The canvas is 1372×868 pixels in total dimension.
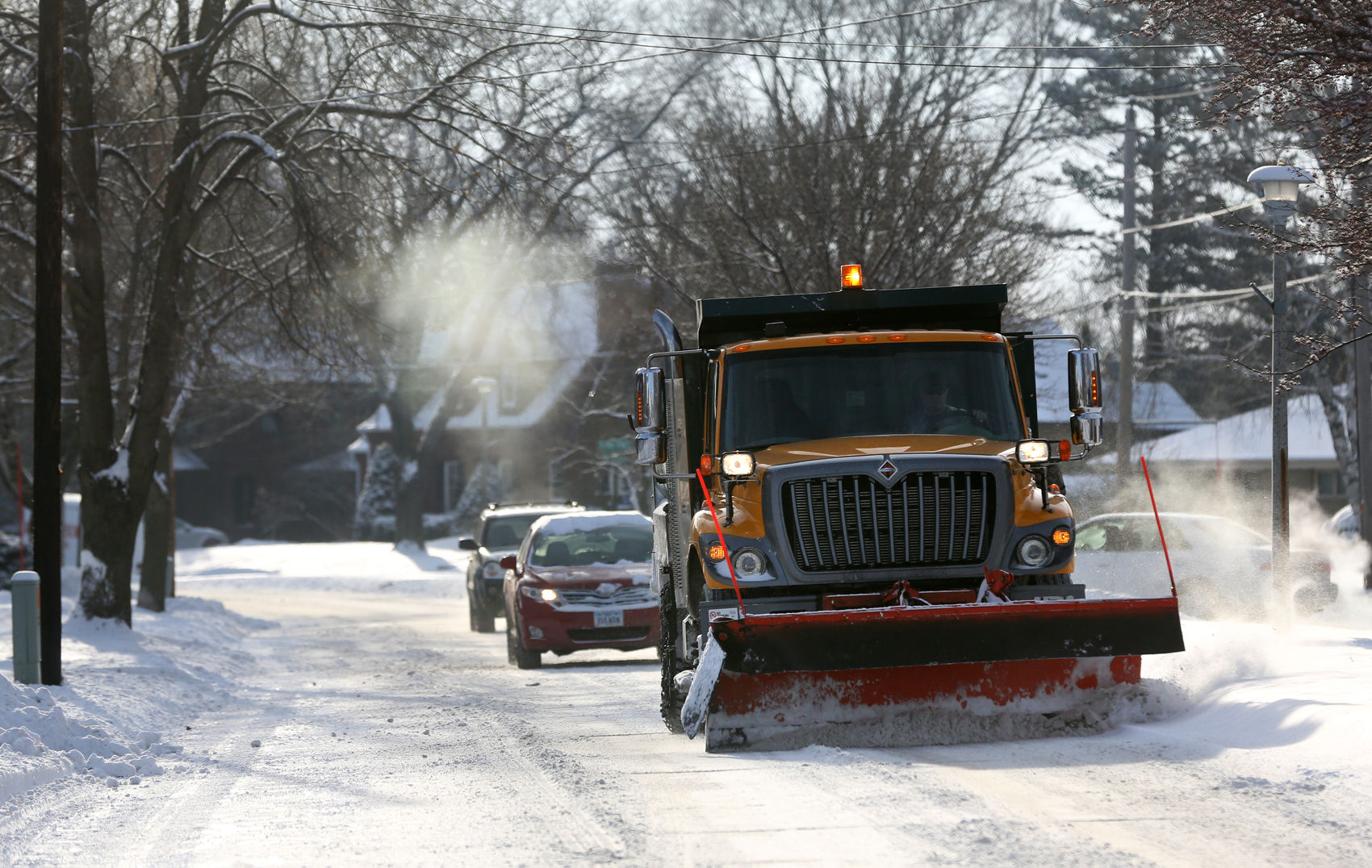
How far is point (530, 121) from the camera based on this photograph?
20734 mm

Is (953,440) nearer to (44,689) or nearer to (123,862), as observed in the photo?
(123,862)

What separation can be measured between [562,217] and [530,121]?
39.0ft

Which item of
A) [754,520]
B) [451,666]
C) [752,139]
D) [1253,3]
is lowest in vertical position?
[451,666]

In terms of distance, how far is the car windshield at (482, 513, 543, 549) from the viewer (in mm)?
22781

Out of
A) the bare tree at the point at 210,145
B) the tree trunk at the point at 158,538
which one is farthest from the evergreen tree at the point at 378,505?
the bare tree at the point at 210,145

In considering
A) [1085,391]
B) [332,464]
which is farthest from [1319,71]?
[332,464]

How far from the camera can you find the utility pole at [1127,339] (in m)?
28.8

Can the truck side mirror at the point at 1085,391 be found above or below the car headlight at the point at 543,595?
above

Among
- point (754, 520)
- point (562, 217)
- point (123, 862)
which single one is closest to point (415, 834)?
point (123, 862)

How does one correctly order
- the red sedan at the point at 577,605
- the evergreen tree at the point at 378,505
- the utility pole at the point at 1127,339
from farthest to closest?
the evergreen tree at the point at 378,505 < the utility pole at the point at 1127,339 < the red sedan at the point at 577,605

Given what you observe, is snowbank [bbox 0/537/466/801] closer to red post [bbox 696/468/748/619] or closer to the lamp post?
red post [bbox 696/468/748/619]

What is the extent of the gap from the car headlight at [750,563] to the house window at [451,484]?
175ft

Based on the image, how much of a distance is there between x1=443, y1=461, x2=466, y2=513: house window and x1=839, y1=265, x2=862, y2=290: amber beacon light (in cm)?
5193

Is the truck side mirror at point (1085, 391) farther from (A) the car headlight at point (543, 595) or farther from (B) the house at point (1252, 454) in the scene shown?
(B) the house at point (1252, 454)
